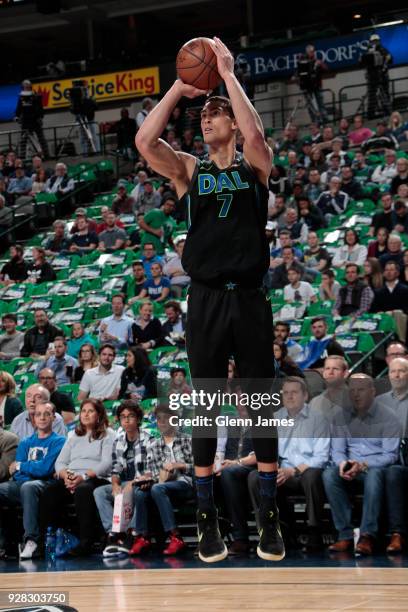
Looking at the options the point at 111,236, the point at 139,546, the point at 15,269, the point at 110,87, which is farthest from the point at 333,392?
the point at 110,87

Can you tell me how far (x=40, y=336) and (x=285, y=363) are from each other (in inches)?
183

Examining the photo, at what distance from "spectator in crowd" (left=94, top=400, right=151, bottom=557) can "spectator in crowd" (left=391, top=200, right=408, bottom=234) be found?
5.23 m

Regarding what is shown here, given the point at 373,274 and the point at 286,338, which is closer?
the point at 286,338

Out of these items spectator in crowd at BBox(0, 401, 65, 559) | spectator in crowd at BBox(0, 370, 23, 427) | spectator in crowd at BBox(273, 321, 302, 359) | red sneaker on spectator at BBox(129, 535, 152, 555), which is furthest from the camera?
spectator in crowd at BBox(0, 370, 23, 427)

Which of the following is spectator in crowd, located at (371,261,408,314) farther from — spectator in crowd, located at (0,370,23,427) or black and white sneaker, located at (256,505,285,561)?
black and white sneaker, located at (256,505,285,561)

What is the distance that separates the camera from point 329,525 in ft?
29.6

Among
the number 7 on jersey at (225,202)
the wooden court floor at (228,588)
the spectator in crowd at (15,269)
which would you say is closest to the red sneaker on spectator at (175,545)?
the wooden court floor at (228,588)

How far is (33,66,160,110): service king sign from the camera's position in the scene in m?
26.8

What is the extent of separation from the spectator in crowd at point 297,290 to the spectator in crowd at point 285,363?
7.47 feet

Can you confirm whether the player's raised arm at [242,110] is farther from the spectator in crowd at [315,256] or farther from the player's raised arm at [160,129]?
the spectator in crowd at [315,256]

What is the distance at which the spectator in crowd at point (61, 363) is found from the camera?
12.7 meters

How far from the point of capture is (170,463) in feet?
31.2

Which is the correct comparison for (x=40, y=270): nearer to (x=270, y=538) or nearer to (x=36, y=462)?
(x=36, y=462)

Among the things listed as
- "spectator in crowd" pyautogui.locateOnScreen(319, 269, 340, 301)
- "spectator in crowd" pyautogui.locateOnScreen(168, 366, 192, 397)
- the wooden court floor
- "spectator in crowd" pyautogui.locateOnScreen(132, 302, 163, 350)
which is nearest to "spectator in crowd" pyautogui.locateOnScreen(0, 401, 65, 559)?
"spectator in crowd" pyautogui.locateOnScreen(168, 366, 192, 397)
